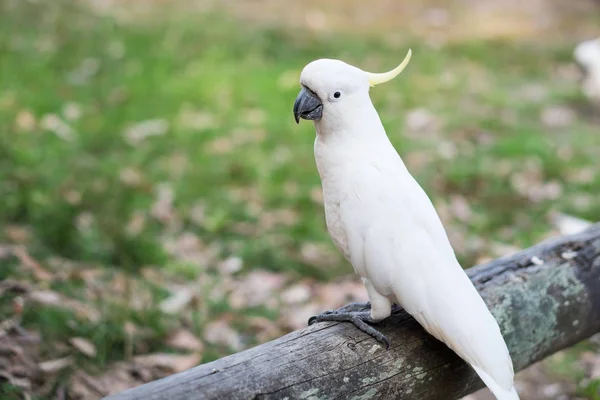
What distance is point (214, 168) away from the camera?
12.9 feet

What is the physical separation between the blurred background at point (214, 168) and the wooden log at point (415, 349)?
0.63 meters

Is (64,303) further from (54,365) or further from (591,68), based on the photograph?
(591,68)

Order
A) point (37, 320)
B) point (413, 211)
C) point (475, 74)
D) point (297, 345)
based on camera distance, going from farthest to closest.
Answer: point (475, 74), point (37, 320), point (413, 211), point (297, 345)

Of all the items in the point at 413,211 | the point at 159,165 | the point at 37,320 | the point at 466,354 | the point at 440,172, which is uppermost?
the point at 159,165

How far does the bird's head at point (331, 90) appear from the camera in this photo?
1.69 meters

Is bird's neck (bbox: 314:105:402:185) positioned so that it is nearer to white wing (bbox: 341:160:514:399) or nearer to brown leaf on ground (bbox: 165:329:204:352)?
white wing (bbox: 341:160:514:399)

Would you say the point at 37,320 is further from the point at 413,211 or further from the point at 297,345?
the point at 413,211

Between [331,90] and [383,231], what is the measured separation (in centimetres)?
38

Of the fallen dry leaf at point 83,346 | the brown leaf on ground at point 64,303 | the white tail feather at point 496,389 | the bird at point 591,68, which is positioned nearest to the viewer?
the white tail feather at point 496,389

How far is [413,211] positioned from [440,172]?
247cm

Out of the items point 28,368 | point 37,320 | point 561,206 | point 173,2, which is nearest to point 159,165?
point 37,320

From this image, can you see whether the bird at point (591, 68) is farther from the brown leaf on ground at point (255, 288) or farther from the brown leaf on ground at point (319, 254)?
the brown leaf on ground at point (255, 288)

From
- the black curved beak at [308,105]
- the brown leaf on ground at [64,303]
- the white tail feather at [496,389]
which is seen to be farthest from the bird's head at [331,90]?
the brown leaf on ground at [64,303]

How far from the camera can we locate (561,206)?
3.82 metres
